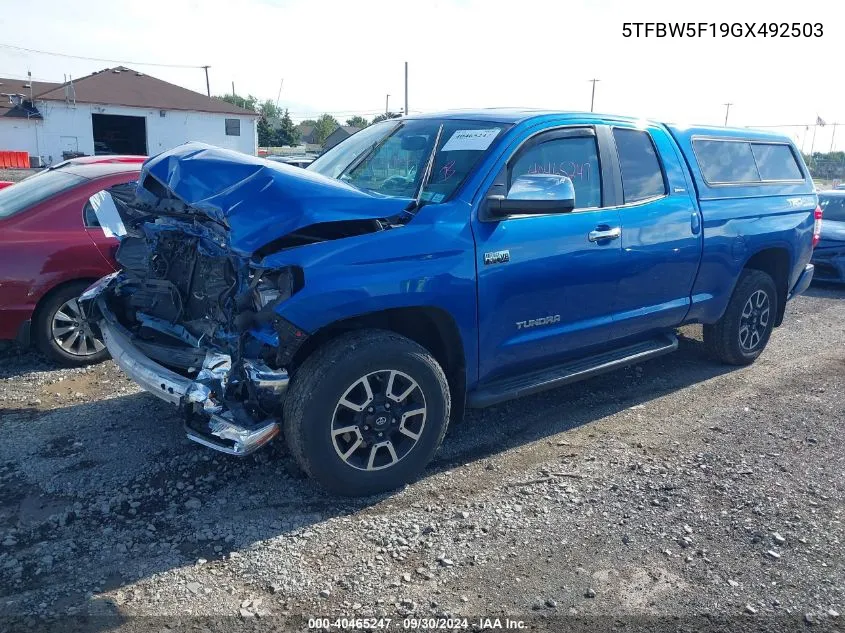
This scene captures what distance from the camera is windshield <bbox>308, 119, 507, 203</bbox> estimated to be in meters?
4.10

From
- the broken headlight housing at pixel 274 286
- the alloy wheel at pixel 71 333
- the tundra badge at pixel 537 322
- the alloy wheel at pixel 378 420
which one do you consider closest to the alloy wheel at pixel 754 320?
the tundra badge at pixel 537 322

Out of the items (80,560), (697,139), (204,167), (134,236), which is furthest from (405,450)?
(697,139)

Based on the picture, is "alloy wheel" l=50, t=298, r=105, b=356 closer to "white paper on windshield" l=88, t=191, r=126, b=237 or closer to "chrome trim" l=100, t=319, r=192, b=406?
"white paper on windshield" l=88, t=191, r=126, b=237

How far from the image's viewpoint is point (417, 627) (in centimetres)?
279

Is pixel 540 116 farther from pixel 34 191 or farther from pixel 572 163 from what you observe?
pixel 34 191

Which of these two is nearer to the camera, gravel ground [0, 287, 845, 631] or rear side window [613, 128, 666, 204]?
gravel ground [0, 287, 845, 631]

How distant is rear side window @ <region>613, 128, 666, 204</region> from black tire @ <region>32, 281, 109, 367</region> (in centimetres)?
418

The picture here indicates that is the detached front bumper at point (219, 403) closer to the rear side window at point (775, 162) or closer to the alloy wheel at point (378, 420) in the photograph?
the alloy wheel at point (378, 420)

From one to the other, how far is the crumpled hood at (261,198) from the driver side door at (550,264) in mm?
669

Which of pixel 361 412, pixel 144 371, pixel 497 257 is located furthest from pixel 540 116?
pixel 144 371

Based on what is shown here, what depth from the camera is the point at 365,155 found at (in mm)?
4715

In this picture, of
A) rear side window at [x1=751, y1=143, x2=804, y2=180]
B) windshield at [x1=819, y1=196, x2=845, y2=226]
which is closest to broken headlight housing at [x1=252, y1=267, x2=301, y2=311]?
rear side window at [x1=751, y1=143, x2=804, y2=180]

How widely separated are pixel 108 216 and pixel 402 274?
95.3 inches

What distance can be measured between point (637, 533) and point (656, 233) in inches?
86.4
